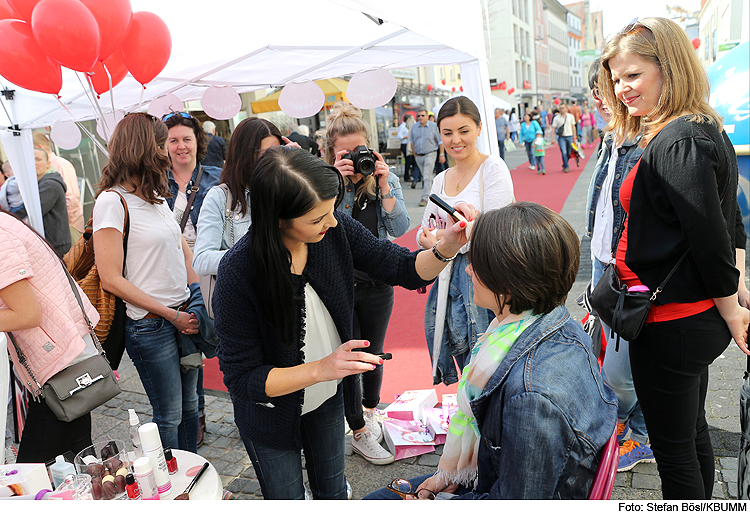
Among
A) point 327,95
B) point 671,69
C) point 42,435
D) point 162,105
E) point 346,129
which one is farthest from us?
point 327,95

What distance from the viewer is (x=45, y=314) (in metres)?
1.87

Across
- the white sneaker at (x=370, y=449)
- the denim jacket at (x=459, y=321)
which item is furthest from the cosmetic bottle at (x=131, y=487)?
the denim jacket at (x=459, y=321)

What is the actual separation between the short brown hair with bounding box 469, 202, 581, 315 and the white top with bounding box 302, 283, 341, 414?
0.59 meters

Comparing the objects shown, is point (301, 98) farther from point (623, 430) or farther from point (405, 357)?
point (623, 430)

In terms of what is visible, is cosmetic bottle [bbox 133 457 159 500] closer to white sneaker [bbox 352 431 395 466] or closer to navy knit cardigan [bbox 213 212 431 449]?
navy knit cardigan [bbox 213 212 431 449]

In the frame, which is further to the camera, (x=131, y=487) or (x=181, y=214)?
(x=181, y=214)

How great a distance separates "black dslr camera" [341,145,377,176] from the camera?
275 centimetres

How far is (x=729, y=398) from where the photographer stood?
3094 millimetres

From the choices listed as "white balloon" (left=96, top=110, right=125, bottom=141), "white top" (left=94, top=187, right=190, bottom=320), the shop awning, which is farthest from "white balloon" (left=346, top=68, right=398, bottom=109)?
the shop awning

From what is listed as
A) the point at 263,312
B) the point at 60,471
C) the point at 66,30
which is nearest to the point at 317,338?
the point at 263,312

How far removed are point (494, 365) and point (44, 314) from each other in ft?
5.28

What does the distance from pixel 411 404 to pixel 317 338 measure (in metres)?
1.66
